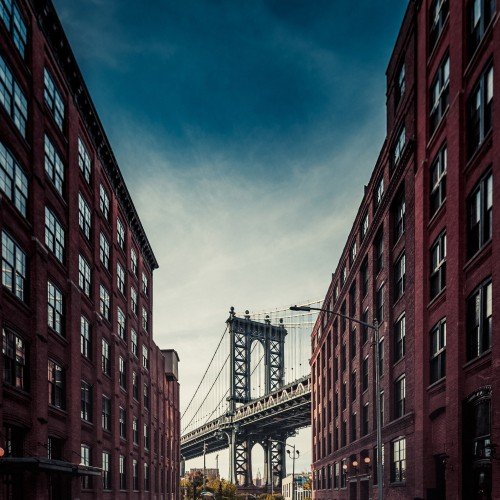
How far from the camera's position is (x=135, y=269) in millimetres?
56250

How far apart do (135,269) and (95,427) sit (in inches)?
814

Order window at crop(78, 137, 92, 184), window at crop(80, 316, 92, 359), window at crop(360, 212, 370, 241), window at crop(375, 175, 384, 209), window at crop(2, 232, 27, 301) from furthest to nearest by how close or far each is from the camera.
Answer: window at crop(360, 212, 370, 241), window at crop(375, 175, 384, 209), window at crop(78, 137, 92, 184), window at crop(80, 316, 92, 359), window at crop(2, 232, 27, 301)

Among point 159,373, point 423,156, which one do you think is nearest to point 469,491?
point 423,156

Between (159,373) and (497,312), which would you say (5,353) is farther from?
(159,373)

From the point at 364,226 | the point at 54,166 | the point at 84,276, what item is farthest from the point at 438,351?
the point at 364,226

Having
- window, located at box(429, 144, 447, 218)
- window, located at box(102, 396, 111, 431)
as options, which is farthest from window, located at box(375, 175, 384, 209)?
window, located at box(102, 396, 111, 431)

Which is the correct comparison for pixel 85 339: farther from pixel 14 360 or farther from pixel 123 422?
pixel 123 422

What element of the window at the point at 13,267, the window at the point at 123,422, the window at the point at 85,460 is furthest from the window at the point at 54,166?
the window at the point at 123,422

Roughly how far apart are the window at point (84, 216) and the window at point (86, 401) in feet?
26.7

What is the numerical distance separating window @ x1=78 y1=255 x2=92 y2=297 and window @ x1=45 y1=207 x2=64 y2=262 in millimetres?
3509

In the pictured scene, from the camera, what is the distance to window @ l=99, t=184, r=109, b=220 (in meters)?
42.4

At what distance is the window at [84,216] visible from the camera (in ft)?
119

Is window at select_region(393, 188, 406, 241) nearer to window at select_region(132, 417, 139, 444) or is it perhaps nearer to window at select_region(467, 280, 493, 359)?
window at select_region(467, 280, 493, 359)

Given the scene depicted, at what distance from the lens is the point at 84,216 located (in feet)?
122
